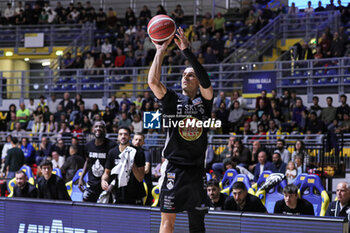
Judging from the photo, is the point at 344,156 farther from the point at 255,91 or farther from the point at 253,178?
the point at 255,91

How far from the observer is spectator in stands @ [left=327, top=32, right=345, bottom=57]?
18.6 metres

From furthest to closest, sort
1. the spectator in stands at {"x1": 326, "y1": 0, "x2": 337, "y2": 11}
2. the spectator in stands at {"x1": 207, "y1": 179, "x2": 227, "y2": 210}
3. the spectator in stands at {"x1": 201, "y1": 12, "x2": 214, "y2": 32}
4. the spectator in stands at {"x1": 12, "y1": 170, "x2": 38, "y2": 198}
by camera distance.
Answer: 1. the spectator in stands at {"x1": 201, "y1": 12, "x2": 214, "y2": 32}
2. the spectator in stands at {"x1": 326, "y1": 0, "x2": 337, "y2": 11}
3. the spectator in stands at {"x1": 12, "y1": 170, "x2": 38, "y2": 198}
4. the spectator in stands at {"x1": 207, "y1": 179, "x2": 227, "y2": 210}

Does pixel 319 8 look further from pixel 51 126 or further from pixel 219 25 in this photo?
pixel 51 126

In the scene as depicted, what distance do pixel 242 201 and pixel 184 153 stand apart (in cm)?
273

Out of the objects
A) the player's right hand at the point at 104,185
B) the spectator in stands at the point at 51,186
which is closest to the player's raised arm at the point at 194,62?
the player's right hand at the point at 104,185

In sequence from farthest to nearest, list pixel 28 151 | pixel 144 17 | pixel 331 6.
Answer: pixel 144 17
pixel 331 6
pixel 28 151

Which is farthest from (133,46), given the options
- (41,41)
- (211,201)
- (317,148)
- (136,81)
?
(211,201)

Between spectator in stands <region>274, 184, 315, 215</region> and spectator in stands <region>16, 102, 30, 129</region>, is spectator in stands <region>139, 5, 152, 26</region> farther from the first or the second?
spectator in stands <region>274, 184, 315, 215</region>

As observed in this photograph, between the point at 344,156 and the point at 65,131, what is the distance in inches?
344

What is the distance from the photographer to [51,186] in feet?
31.1

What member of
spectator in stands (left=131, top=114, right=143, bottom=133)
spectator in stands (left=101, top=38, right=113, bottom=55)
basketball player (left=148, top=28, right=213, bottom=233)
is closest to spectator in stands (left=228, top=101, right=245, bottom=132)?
spectator in stands (left=131, top=114, right=143, bottom=133)

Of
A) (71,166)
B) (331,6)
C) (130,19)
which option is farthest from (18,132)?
(331,6)

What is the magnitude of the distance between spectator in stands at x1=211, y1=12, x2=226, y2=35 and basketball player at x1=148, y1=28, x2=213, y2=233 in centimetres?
1780

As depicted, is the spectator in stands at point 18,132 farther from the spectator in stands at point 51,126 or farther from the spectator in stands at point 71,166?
the spectator in stands at point 71,166
